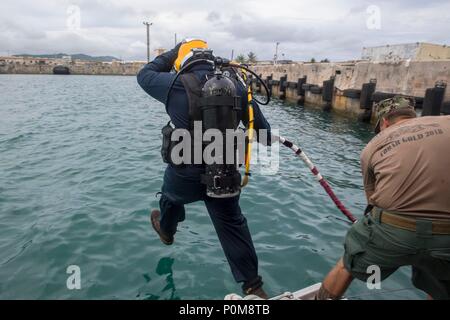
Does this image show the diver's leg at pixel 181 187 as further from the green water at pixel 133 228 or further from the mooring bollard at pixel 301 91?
the mooring bollard at pixel 301 91

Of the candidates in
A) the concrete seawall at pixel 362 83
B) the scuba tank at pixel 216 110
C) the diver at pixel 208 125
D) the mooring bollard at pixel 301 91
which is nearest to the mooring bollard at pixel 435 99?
the concrete seawall at pixel 362 83

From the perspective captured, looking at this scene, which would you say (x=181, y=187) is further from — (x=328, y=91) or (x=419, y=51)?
(x=419, y=51)

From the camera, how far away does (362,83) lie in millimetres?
21203

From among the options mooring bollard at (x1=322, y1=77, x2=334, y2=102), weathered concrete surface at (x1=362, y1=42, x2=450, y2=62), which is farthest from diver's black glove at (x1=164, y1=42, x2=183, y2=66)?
weathered concrete surface at (x1=362, y1=42, x2=450, y2=62)

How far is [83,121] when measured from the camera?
17.7 m

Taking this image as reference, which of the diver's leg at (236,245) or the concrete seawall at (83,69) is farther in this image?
the concrete seawall at (83,69)

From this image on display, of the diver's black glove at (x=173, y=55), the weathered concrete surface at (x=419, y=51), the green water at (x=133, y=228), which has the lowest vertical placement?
the green water at (x=133, y=228)

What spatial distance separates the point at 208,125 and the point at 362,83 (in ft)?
66.1

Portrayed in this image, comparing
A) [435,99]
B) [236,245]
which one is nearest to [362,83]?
[435,99]

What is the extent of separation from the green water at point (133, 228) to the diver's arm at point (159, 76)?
8.22 ft

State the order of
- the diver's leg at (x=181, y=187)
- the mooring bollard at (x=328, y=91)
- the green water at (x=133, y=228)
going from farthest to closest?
the mooring bollard at (x=328, y=91) < the green water at (x=133, y=228) < the diver's leg at (x=181, y=187)

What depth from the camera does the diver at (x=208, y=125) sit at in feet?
12.0

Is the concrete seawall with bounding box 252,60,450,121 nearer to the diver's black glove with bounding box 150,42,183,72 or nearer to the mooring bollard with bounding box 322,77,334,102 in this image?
the mooring bollard with bounding box 322,77,334,102

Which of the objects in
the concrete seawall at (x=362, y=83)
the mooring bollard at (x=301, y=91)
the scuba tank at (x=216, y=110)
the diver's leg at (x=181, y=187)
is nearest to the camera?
the scuba tank at (x=216, y=110)
